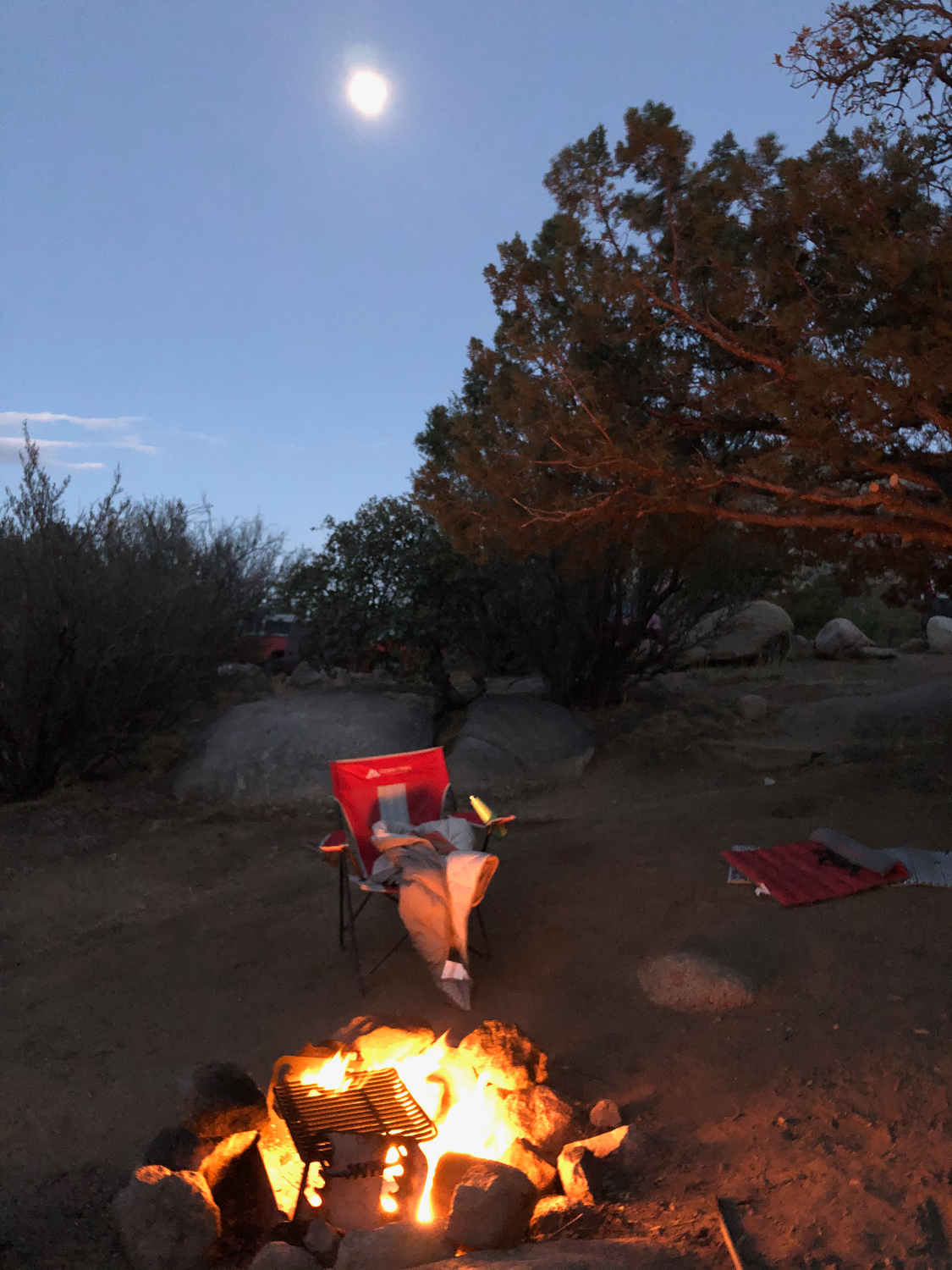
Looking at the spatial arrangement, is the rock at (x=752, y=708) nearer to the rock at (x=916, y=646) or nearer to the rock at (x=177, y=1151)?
the rock at (x=916, y=646)

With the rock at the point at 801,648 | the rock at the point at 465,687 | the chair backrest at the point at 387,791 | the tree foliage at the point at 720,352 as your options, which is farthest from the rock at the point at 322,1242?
the rock at the point at 801,648

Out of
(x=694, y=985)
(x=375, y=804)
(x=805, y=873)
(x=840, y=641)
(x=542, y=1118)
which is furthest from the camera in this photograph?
(x=840, y=641)

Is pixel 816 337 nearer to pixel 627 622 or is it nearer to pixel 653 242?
pixel 653 242

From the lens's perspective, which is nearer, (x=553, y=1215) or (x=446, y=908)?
(x=553, y=1215)

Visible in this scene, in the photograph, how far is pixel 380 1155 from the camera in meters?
2.33

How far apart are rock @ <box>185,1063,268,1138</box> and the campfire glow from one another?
0.52ft

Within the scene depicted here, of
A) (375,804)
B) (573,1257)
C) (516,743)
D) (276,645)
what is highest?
(276,645)

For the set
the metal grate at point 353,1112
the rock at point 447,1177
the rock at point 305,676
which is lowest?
the rock at point 447,1177

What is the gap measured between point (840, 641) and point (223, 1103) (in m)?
13.7

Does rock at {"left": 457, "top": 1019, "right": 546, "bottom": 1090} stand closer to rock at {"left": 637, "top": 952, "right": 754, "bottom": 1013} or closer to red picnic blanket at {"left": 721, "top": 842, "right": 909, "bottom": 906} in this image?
rock at {"left": 637, "top": 952, "right": 754, "bottom": 1013}

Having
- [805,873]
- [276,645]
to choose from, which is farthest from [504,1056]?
[276,645]

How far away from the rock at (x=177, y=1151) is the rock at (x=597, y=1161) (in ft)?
3.14

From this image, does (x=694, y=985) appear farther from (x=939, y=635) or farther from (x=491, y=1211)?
(x=939, y=635)

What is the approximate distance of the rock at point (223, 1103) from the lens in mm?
2387
